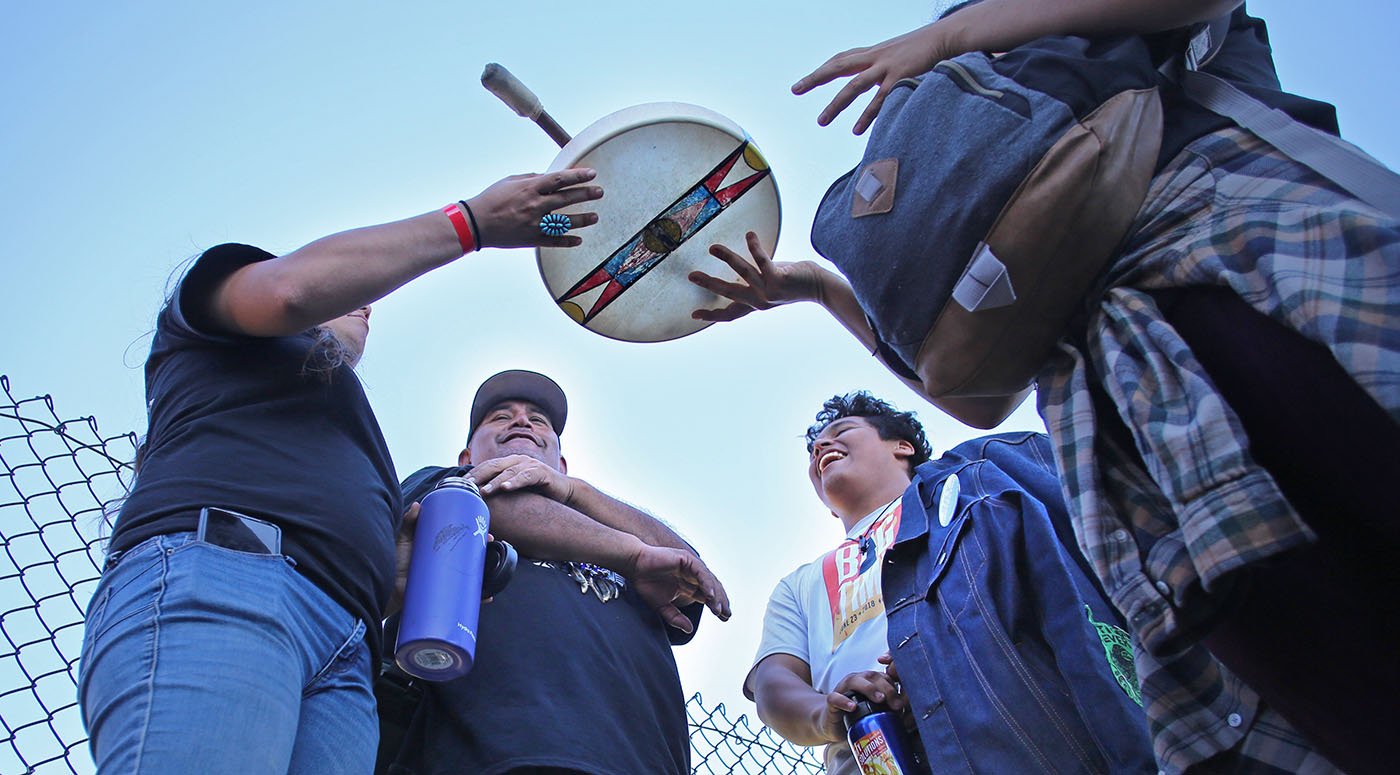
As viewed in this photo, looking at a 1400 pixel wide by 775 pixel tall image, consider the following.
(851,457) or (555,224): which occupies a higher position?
(555,224)

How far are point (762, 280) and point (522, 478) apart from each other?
0.80m

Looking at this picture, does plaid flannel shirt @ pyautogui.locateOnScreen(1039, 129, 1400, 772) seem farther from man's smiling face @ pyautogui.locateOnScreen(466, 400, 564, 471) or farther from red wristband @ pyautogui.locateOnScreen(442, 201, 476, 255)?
man's smiling face @ pyautogui.locateOnScreen(466, 400, 564, 471)

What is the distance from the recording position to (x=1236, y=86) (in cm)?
150

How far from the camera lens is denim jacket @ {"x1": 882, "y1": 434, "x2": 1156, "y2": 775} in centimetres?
228

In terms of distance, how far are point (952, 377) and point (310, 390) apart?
136cm

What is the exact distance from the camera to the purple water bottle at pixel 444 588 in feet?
7.33

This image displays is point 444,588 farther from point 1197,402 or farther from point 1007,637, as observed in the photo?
point 1197,402

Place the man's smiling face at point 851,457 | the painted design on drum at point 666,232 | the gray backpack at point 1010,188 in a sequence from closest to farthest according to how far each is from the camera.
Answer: the gray backpack at point 1010,188
the painted design on drum at point 666,232
the man's smiling face at point 851,457

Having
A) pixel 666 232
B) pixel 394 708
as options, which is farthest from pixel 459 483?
pixel 666 232

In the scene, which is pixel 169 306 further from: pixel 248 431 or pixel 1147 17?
pixel 1147 17

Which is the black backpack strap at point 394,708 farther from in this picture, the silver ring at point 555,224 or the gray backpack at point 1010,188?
the gray backpack at point 1010,188

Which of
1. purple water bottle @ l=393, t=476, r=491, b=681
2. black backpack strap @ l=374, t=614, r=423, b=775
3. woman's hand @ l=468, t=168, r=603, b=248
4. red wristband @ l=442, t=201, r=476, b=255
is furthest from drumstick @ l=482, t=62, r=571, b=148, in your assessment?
black backpack strap @ l=374, t=614, r=423, b=775

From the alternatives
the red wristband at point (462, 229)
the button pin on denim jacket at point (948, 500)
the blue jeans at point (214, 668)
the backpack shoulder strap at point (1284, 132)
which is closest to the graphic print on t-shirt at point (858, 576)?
the button pin on denim jacket at point (948, 500)

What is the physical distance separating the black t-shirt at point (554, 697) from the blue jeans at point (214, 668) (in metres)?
0.29
